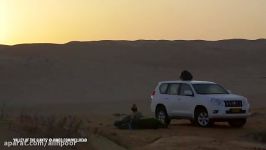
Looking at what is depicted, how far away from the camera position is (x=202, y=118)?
2127 centimetres

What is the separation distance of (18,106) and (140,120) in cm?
1734

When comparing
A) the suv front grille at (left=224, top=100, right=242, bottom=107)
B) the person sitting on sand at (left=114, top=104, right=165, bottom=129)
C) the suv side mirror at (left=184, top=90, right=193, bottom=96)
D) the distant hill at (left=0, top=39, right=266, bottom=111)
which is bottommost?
the person sitting on sand at (left=114, top=104, right=165, bottom=129)

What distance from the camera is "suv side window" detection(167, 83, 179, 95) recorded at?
74.0ft

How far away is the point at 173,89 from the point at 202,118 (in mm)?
1926

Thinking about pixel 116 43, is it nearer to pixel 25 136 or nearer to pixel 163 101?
pixel 163 101

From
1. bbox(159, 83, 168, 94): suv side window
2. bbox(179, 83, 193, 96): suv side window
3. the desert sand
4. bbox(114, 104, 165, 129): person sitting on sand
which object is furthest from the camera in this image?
bbox(159, 83, 168, 94): suv side window

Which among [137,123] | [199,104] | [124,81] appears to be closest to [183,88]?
[199,104]

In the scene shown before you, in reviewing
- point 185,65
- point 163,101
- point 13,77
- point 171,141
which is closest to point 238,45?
point 185,65

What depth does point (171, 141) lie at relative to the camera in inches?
645

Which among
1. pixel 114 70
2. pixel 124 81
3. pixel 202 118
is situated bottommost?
pixel 202 118

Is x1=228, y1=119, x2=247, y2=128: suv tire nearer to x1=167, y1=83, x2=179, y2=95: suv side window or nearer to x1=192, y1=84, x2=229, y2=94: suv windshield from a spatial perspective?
x1=192, y1=84, x2=229, y2=94: suv windshield

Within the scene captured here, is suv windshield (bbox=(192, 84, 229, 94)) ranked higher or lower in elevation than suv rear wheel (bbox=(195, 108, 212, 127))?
higher

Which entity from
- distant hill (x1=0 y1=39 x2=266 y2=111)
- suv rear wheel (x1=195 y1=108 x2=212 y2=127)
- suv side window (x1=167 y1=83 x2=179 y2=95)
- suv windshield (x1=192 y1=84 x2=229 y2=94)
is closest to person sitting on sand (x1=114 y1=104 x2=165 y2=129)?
suv rear wheel (x1=195 y1=108 x2=212 y2=127)

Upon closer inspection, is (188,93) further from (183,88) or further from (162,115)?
(162,115)
